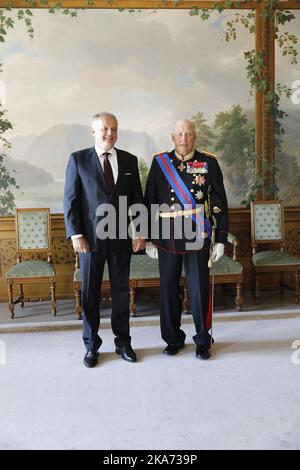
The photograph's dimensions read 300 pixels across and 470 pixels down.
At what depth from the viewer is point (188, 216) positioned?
2959 mm

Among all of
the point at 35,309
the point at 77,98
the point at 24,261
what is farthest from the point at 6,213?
the point at 77,98

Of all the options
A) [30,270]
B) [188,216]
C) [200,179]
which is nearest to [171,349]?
[188,216]

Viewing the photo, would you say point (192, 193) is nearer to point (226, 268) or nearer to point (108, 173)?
point (108, 173)

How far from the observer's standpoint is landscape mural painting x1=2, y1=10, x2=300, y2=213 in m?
4.29

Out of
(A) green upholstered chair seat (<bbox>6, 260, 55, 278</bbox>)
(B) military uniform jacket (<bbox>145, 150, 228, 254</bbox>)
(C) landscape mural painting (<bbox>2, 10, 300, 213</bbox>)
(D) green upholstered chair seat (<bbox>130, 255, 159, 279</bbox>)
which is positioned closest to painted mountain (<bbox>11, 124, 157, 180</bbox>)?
(C) landscape mural painting (<bbox>2, 10, 300, 213</bbox>)

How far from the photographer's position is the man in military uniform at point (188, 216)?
294 centimetres

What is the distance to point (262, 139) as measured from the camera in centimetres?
457

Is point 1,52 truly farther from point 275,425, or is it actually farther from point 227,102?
point 275,425

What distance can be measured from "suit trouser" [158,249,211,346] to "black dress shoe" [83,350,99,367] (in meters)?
0.47

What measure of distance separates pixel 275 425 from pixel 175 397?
0.53 metres

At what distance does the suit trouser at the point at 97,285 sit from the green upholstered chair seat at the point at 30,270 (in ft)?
3.59

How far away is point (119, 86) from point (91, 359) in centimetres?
258

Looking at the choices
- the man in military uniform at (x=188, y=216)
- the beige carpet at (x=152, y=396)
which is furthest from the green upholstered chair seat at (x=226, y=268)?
the man in military uniform at (x=188, y=216)

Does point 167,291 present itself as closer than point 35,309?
Yes
